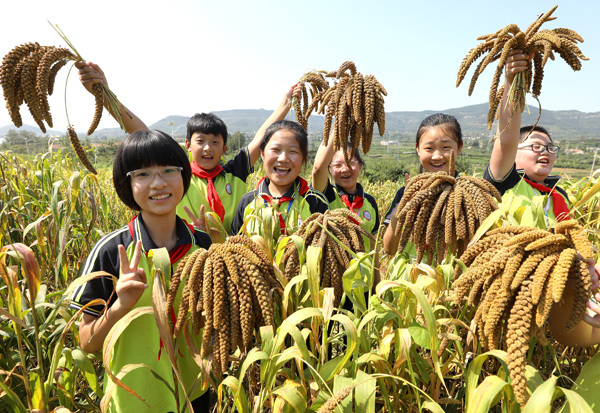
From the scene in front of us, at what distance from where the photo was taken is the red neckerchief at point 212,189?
309 centimetres

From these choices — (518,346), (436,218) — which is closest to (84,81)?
(436,218)

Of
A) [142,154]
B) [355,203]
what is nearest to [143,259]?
[142,154]

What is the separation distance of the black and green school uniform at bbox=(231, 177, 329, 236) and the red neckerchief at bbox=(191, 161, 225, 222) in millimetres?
544

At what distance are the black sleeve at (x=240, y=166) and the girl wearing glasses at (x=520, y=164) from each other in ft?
7.15

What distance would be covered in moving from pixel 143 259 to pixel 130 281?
1.13 ft

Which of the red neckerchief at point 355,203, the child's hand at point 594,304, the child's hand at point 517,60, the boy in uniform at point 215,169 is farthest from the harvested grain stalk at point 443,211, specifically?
the red neckerchief at point 355,203

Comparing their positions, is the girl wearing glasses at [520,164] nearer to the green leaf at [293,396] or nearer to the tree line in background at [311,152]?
the tree line in background at [311,152]

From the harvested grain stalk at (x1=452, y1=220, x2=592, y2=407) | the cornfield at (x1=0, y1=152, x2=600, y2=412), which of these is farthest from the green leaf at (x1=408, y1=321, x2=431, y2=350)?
the harvested grain stalk at (x1=452, y1=220, x2=592, y2=407)

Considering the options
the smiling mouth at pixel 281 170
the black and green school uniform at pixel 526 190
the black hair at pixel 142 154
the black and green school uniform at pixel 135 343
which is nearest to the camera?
the black and green school uniform at pixel 135 343

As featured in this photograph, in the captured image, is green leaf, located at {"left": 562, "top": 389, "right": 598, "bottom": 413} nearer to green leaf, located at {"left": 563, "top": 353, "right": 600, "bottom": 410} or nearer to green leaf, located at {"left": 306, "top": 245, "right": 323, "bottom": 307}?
green leaf, located at {"left": 563, "top": 353, "right": 600, "bottom": 410}

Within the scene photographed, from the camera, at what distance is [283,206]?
247 cm

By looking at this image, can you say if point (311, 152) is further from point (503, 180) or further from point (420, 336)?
point (420, 336)

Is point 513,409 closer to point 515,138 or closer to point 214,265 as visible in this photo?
point 214,265

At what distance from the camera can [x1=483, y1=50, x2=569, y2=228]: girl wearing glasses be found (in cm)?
164
